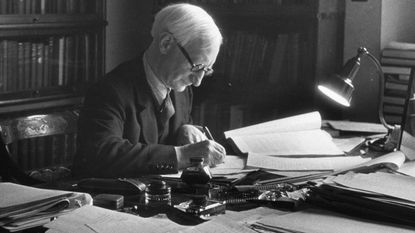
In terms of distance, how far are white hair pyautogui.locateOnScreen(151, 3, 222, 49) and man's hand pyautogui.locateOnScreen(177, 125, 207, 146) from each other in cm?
31

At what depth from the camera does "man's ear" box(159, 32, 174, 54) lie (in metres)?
2.26

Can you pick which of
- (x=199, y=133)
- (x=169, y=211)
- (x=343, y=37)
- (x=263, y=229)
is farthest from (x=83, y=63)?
(x=263, y=229)

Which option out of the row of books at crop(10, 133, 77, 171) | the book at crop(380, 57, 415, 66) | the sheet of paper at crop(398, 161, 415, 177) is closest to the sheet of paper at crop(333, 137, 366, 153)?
the sheet of paper at crop(398, 161, 415, 177)

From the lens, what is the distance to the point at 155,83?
7.70 ft

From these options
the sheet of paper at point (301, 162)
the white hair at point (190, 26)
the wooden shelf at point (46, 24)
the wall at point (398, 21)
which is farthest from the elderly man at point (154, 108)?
the wall at point (398, 21)

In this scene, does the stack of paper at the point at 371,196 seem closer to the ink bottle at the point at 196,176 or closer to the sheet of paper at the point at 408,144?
the ink bottle at the point at 196,176

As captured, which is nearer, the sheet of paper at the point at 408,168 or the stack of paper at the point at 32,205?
the stack of paper at the point at 32,205

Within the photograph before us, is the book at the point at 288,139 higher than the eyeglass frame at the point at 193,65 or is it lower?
lower

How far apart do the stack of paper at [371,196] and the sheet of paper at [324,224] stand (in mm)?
23

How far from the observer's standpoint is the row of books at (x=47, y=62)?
8.50 feet

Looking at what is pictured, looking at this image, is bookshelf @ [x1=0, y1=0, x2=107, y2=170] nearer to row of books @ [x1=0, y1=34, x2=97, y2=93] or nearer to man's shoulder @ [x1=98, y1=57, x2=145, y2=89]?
row of books @ [x1=0, y1=34, x2=97, y2=93]

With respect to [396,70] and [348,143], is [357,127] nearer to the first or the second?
[348,143]

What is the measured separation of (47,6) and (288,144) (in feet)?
3.64

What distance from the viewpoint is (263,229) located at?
1.36 meters
